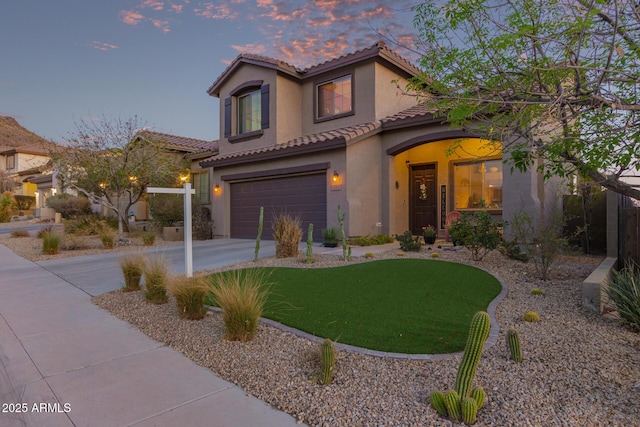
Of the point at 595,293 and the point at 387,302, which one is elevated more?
the point at 595,293

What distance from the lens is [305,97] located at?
1417 cm

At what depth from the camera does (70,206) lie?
74.8 ft

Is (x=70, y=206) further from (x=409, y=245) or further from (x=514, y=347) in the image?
(x=514, y=347)

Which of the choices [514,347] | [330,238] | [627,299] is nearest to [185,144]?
[330,238]

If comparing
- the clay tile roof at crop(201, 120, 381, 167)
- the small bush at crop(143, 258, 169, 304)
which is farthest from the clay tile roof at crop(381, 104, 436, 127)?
the small bush at crop(143, 258, 169, 304)

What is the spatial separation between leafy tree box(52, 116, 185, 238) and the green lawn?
818cm

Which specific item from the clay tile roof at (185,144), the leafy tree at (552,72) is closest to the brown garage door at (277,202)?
the clay tile roof at (185,144)

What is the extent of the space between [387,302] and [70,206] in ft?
81.1

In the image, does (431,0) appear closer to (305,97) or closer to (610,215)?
(610,215)

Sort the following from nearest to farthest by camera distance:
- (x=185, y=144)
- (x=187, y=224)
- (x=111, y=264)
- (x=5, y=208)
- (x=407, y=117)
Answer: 1. (x=187, y=224)
2. (x=111, y=264)
3. (x=407, y=117)
4. (x=185, y=144)
5. (x=5, y=208)

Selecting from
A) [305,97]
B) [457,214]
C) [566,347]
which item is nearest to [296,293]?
[566,347]

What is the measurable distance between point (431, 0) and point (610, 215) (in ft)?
19.4

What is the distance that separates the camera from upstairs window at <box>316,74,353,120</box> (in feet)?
42.3

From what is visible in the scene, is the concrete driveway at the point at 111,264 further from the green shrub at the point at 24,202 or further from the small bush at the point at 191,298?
the green shrub at the point at 24,202
